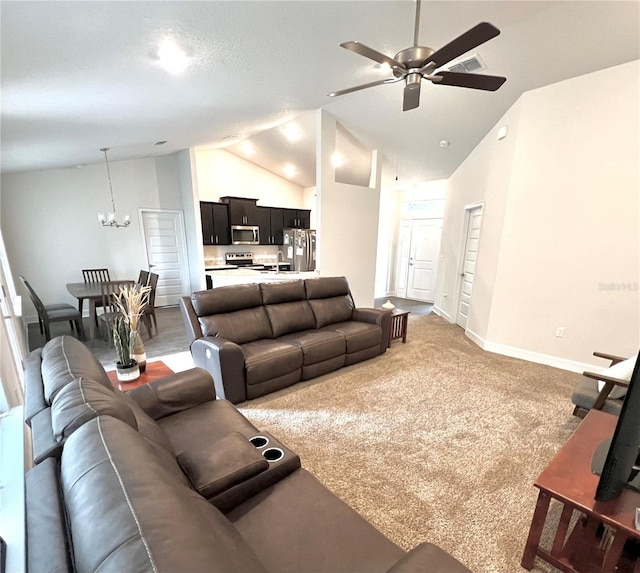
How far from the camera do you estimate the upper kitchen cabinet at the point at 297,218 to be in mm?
7589

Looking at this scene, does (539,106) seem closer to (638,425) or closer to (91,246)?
(638,425)

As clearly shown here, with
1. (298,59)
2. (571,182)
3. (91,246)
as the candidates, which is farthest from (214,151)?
(571,182)

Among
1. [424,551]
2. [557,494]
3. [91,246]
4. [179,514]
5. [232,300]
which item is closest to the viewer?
[179,514]

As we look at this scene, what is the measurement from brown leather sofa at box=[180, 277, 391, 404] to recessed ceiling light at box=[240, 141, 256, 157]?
4015 millimetres

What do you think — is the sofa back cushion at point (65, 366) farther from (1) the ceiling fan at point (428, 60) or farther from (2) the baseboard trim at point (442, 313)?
(2) the baseboard trim at point (442, 313)

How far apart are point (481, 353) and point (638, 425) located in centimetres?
299

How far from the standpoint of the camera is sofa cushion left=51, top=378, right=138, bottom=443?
34.9 inches

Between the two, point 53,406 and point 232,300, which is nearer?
point 53,406

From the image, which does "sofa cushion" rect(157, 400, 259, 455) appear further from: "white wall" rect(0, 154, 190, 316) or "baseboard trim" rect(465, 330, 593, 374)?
"white wall" rect(0, 154, 190, 316)

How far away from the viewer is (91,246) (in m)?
5.62

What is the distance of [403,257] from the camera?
7289 millimetres

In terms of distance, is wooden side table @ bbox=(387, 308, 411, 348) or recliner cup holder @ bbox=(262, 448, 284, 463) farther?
wooden side table @ bbox=(387, 308, 411, 348)

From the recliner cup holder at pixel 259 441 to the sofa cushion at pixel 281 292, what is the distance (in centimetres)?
196

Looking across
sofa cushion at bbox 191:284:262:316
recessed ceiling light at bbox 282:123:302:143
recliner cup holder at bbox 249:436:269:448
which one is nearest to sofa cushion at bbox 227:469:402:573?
recliner cup holder at bbox 249:436:269:448
